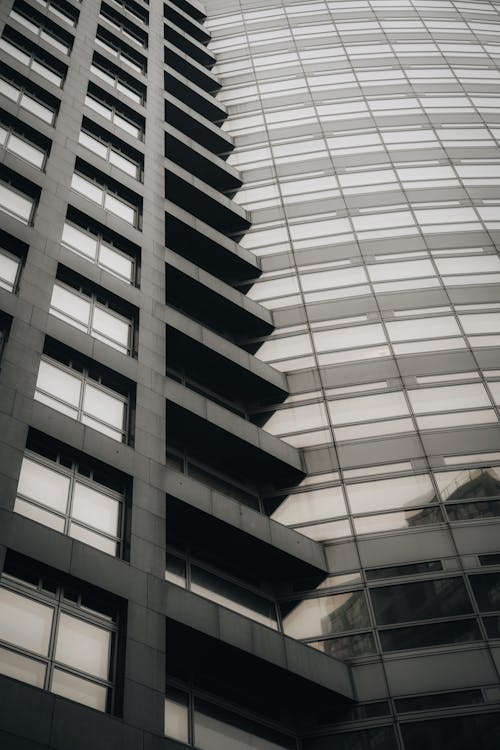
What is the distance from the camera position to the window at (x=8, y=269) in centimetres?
→ 1903

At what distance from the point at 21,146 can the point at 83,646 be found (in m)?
15.9

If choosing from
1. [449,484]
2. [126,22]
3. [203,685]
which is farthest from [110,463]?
[126,22]

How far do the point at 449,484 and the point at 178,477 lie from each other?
325 inches

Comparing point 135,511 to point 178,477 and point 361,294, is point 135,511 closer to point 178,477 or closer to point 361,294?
point 178,477

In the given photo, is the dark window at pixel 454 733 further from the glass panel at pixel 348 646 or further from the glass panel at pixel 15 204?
the glass panel at pixel 15 204

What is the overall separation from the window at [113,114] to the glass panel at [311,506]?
1578 cm

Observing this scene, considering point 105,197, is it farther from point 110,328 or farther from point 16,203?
point 110,328

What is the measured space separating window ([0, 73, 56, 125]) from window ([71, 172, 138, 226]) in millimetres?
2824

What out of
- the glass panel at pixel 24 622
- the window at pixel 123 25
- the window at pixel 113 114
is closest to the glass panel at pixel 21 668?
the glass panel at pixel 24 622

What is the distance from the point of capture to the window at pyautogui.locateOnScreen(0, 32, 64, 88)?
26891 mm

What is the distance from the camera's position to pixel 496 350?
25.2 metres

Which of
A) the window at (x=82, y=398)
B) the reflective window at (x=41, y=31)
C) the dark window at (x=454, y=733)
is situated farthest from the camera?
the reflective window at (x=41, y=31)

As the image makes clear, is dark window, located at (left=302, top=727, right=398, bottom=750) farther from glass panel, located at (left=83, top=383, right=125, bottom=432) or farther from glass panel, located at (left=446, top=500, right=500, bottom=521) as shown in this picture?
glass panel, located at (left=83, top=383, right=125, bottom=432)

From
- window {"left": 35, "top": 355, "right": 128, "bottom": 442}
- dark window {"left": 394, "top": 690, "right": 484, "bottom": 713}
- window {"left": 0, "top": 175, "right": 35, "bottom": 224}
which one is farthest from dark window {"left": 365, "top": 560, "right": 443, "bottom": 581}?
window {"left": 0, "top": 175, "right": 35, "bottom": 224}
